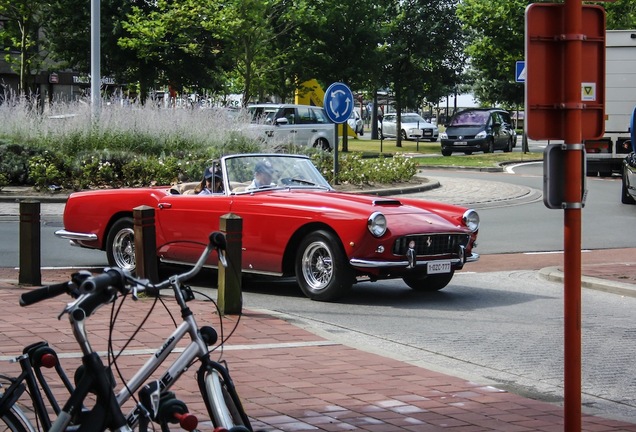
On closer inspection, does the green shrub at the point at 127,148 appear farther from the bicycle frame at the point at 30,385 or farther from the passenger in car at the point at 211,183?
the bicycle frame at the point at 30,385

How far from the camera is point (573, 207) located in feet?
17.3

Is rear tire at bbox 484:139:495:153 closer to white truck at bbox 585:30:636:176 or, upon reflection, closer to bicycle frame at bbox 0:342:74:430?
white truck at bbox 585:30:636:176

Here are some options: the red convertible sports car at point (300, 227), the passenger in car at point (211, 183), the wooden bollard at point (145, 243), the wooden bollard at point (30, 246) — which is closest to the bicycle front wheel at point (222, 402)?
the wooden bollard at point (145, 243)

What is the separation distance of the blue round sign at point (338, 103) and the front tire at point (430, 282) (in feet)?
30.6

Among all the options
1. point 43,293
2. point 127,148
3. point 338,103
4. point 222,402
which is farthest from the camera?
point 127,148

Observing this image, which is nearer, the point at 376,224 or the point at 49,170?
the point at 376,224

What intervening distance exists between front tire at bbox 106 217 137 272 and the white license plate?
3.55 metres

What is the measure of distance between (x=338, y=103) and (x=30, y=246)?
1080 cm

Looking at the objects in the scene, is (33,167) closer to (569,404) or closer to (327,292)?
(327,292)

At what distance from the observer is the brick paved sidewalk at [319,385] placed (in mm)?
6176

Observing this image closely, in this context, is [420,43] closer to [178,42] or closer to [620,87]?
[178,42]

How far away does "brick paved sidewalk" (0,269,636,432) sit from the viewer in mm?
6176

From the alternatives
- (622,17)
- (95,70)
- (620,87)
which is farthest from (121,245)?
(622,17)

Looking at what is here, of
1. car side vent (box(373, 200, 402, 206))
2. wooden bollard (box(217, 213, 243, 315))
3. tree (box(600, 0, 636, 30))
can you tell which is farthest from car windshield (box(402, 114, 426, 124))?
wooden bollard (box(217, 213, 243, 315))
